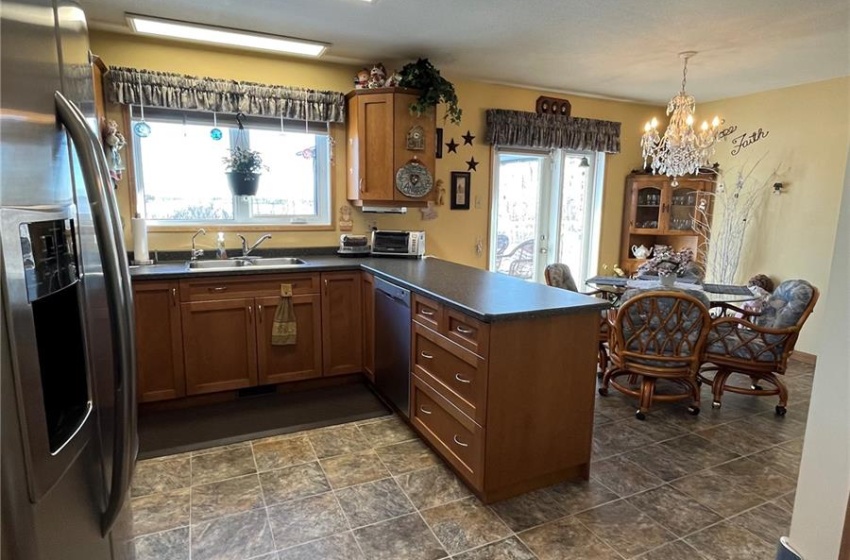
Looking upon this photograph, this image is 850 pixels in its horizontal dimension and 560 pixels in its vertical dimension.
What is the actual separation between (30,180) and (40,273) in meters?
0.14

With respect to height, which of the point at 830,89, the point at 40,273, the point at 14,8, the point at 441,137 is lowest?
the point at 40,273

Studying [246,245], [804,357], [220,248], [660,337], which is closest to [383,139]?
[246,245]

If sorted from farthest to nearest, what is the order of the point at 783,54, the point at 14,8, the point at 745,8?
the point at 783,54 < the point at 745,8 < the point at 14,8

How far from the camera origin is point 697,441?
280 cm

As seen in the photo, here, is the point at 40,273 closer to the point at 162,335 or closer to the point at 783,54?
the point at 162,335

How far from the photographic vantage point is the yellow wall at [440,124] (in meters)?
3.30

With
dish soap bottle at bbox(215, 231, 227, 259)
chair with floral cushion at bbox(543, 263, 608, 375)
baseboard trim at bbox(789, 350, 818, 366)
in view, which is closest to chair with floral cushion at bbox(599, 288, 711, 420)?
chair with floral cushion at bbox(543, 263, 608, 375)

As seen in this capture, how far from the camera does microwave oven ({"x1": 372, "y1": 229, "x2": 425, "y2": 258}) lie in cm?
384

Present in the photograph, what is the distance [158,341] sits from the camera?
3004mm

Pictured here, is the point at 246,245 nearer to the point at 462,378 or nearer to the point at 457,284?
the point at 457,284

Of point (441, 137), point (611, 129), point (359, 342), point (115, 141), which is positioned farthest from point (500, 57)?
point (115, 141)

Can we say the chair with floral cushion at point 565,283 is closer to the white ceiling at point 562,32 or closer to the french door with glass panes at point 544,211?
the french door with glass panes at point 544,211

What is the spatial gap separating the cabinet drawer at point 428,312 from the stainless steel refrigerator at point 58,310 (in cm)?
155

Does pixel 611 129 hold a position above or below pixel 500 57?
below
